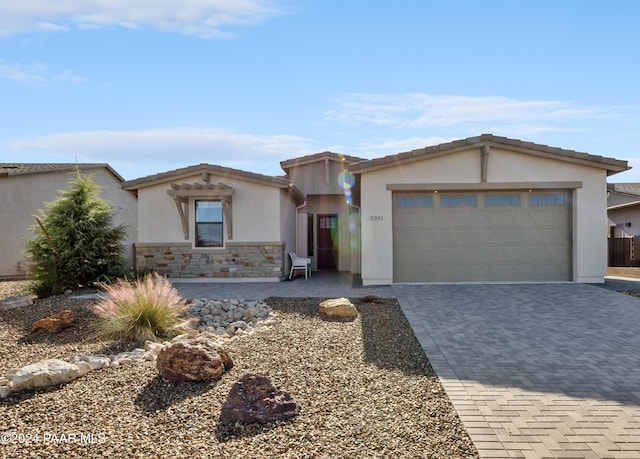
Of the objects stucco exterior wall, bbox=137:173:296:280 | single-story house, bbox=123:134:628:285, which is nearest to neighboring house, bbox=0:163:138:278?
stucco exterior wall, bbox=137:173:296:280

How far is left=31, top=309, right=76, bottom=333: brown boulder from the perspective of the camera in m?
6.69

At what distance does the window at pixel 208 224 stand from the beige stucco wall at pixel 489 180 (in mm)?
4534

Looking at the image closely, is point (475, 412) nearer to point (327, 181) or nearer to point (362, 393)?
point (362, 393)

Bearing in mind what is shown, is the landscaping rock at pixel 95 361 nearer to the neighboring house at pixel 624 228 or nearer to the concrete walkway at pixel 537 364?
the concrete walkway at pixel 537 364

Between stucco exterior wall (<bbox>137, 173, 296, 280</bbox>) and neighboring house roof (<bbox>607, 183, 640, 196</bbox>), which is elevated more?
neighboring house roof (<bbox>607, 183, 640, 196</bbox>)

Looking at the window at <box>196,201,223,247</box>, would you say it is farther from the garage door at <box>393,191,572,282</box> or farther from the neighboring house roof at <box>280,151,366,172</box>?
the garage door at <box>393,191,572,282</box>

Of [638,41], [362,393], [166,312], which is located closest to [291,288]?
[166,312]

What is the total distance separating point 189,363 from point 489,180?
9.24 metres

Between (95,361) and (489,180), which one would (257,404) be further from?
(489,180)

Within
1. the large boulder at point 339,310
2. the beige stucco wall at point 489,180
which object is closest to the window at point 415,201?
the beige stucco wall at point 489,180

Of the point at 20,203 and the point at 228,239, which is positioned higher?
the point at 20,203

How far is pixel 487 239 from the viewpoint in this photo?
435 inches

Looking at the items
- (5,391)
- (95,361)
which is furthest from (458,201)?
(5,391)

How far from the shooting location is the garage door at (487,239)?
434 inches
